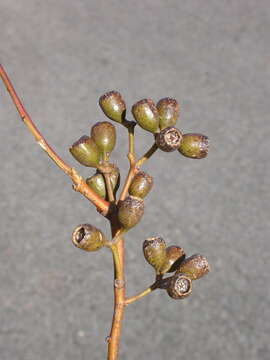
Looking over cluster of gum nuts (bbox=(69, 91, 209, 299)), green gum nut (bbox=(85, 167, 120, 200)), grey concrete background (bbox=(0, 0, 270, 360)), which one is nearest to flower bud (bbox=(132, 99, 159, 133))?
cluster of gum nuts (bbox=(69, 91, 209, 299))

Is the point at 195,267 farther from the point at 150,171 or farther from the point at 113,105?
the point at 150,171

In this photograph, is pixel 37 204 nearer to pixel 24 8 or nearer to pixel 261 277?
pixel 261 277

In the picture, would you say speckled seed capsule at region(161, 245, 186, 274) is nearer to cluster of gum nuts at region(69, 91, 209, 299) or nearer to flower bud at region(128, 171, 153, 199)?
cluster of gum nuts at region(69, 91, 209, 299)

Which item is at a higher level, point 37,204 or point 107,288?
point 37,204

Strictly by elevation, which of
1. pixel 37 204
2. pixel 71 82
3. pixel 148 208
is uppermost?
pixel 71 82

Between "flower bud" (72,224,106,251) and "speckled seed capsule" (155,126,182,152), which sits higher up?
"speckled seed capsule" (155,126,182,152)

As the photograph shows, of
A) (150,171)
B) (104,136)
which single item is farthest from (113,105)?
(150,171)

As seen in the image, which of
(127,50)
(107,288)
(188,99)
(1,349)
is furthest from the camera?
(127,50)

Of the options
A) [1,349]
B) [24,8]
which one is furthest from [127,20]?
[1,349]
